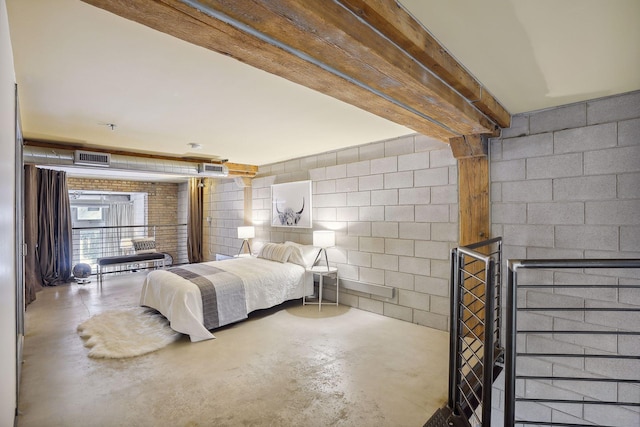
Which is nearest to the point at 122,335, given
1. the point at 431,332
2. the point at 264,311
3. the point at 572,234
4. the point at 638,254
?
the point at 264,311

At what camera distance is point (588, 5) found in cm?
137

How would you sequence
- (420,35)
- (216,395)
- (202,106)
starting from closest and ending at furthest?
(420,35) → (216,395) → (202,106)

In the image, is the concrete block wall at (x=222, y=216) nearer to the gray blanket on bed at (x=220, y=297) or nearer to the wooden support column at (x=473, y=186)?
the gray blanket on bed at (x=220, y=297)

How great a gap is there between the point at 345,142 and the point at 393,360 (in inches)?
104

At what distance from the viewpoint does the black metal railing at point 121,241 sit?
7.76 m

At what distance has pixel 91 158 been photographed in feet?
13.4

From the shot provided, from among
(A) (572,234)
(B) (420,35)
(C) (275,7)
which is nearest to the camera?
(C) (275,7)

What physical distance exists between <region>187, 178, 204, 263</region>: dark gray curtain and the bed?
3.62 meters

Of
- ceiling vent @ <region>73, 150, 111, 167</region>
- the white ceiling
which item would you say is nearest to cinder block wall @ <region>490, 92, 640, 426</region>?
the white ceiling

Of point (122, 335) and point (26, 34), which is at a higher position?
point (26, 34)

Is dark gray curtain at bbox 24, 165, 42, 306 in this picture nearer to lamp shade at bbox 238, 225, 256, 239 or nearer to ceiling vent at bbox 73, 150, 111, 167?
ceiling vent at bbox 73, 150, 111, 167

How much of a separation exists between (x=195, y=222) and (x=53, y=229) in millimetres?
2819

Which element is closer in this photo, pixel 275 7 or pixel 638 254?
pixel 275 7

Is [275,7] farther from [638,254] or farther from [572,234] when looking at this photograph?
[638,254]
